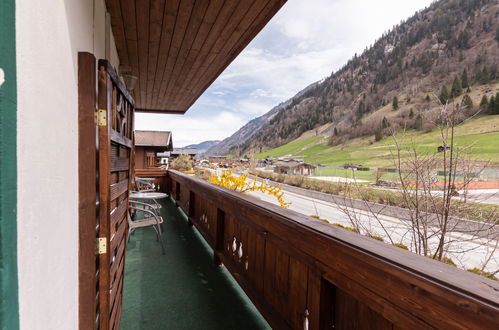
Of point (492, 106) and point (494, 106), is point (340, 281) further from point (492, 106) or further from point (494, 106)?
point (494, 106)

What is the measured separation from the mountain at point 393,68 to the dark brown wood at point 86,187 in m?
33.5

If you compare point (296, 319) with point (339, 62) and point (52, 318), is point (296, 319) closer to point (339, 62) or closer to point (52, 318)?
point (52, 318)

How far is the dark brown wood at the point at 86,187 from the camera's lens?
51.6 inches

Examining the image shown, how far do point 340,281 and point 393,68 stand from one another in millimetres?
86986

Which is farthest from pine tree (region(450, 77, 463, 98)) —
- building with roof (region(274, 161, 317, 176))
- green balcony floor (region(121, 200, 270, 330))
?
building with roof (region(274, 161, 317, 176))

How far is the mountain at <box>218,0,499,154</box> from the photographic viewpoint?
4619 cm

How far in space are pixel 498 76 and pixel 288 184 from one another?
2617 centimetres

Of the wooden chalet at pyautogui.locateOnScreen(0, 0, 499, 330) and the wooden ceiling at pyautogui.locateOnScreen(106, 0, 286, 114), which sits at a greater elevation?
the wooden ceiling at pyautogui.locateOnScreen(106, 0, 286, 114)

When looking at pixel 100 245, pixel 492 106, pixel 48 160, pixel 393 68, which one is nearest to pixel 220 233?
pixel 100 245

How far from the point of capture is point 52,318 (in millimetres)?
927

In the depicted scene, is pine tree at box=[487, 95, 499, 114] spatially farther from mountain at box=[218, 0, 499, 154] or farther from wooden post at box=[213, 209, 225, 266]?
mountain at box=[218, 0, 499, 154]

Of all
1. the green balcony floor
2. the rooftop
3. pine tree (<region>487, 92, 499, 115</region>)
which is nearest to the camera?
the green balcony floor

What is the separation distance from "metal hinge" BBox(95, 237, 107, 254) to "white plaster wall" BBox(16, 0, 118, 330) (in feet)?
0.40

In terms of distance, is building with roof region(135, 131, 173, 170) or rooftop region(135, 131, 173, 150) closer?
building with roof region(135, 131, 173, 170)
